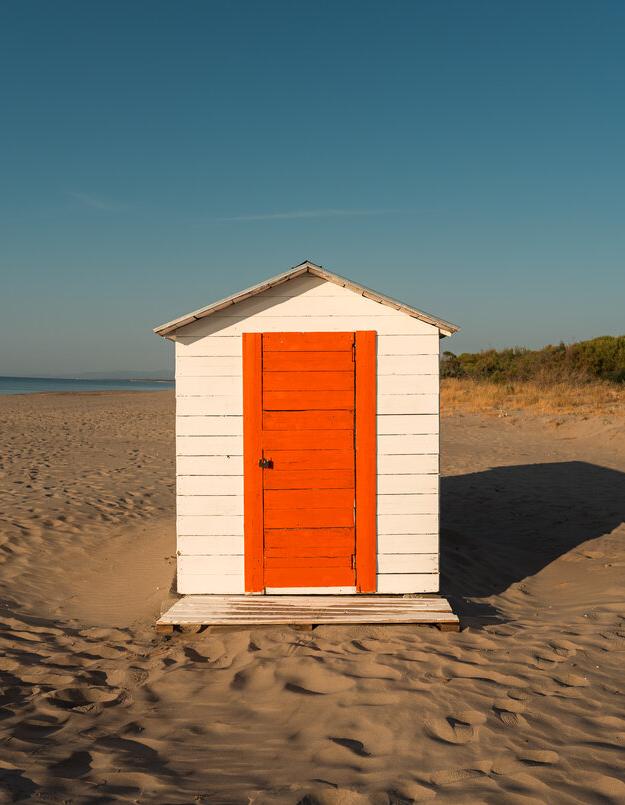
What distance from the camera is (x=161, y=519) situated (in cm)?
1059

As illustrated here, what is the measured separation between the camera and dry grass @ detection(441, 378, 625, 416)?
79.3 ft

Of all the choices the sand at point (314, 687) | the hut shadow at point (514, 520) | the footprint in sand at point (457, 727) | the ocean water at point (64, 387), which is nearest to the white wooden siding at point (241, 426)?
the sand at point (314, 687)

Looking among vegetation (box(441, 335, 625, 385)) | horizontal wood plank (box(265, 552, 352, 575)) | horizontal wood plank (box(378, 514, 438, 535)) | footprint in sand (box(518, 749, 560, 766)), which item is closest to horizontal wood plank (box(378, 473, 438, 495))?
horizontal wood plank (box(378, 514, 438, 535))

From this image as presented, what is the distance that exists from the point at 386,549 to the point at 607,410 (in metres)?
18.9

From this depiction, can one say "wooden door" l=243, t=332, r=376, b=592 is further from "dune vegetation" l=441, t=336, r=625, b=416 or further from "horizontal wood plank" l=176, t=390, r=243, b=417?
"dune vegetation" l=441, t=336, r=625, b=416

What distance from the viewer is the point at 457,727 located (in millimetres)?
3918

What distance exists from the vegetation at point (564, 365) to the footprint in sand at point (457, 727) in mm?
29164

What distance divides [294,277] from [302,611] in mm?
3378

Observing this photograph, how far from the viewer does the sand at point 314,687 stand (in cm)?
340

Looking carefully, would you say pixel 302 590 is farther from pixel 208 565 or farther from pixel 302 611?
pixel 208 565

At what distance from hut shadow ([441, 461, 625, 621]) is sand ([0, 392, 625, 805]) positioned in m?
0.06

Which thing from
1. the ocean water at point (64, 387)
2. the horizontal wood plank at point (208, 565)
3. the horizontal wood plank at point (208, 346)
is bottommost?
the horizontal wood plank at point (208, 565)

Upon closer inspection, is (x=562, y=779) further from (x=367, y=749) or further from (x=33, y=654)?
(x=33, y=654)

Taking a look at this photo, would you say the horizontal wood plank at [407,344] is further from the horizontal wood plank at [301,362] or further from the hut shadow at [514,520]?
the hut shadow at [514,520]
